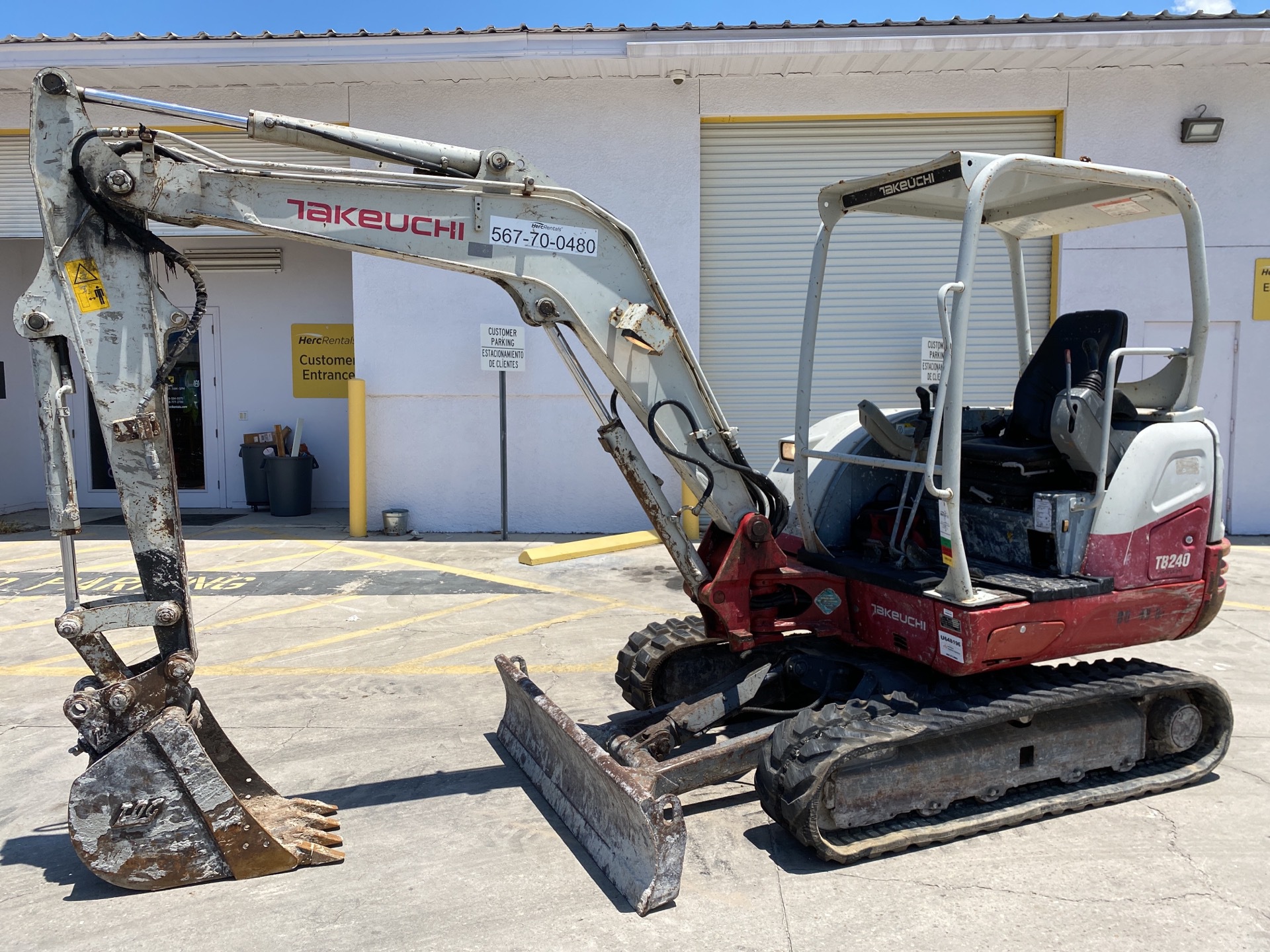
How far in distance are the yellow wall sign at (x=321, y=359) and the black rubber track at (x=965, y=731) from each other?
35.9 ft

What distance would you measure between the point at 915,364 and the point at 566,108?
514 centimetres

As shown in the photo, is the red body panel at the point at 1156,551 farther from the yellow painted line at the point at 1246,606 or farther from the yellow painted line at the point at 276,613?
the yellow painted line at the point at 276,613

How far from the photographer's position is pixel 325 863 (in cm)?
375

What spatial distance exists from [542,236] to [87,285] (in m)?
1.78

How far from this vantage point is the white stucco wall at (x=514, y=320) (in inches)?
432

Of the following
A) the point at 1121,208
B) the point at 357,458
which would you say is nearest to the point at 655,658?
the point at 1121,208

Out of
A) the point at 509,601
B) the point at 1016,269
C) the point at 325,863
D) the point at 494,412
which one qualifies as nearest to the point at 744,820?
the point at 325,863

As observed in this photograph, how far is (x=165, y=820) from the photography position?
3561 mm

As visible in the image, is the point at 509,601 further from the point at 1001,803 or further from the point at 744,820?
the point at 1001,803

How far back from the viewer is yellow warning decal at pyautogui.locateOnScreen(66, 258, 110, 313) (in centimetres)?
355

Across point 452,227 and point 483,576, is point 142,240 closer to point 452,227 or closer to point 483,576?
point 452,227

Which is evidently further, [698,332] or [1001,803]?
[698,332]

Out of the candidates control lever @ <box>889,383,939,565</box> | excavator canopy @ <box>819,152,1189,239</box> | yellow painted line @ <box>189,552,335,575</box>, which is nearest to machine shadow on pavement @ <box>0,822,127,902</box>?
control lever @ <box>889,383,939,565</box>

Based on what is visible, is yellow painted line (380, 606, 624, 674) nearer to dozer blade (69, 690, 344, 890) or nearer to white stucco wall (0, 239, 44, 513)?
dozer blade (69, 690, 344, 890)
